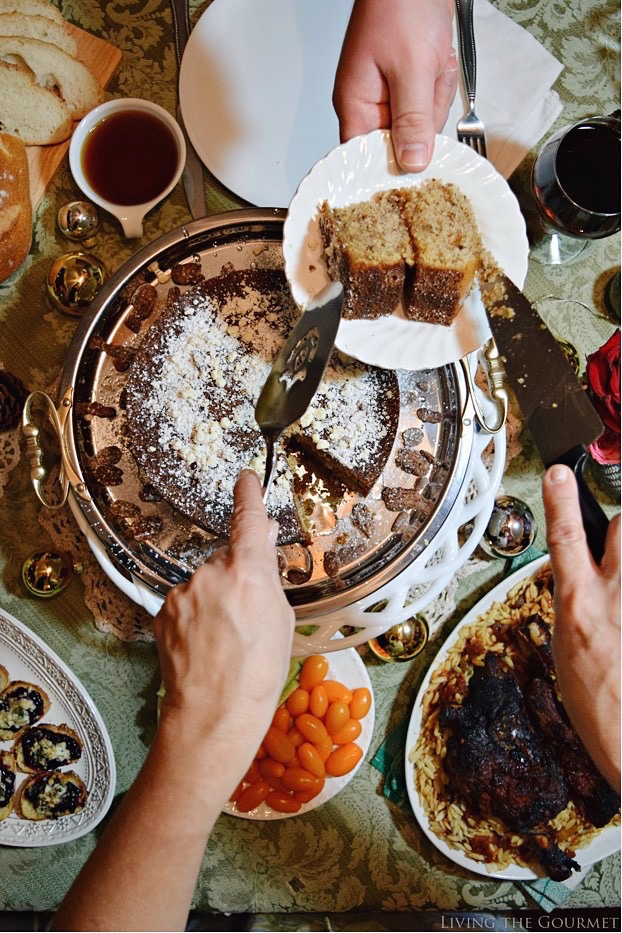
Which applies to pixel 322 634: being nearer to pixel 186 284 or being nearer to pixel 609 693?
pixel 609 693

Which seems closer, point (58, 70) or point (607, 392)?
point (607, 392)

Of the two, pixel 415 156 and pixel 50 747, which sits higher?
pixel 415 156

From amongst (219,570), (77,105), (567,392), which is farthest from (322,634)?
(77,105)

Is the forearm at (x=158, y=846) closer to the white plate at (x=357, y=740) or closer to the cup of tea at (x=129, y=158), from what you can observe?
the white plate at (x=357, y=740)

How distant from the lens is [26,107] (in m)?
1.96

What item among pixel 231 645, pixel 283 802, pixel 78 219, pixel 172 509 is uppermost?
pixel 78 219

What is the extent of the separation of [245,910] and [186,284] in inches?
69.2

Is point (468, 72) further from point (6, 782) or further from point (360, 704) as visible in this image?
point (6, 782)

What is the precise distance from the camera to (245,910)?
201 cm

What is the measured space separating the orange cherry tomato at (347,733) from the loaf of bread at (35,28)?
2.08 meters

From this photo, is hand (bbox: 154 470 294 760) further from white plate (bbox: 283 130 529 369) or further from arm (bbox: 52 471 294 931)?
white plate (bbox: 283 130 529 369)

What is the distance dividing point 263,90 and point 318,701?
1725 mm

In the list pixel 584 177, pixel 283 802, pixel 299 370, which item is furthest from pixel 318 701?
pixel 584 177

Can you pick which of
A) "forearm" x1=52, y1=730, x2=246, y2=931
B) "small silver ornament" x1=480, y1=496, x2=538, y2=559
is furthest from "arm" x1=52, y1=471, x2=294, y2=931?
"small silver ornament" x1=480, y1=496, x2=538, y2=559
